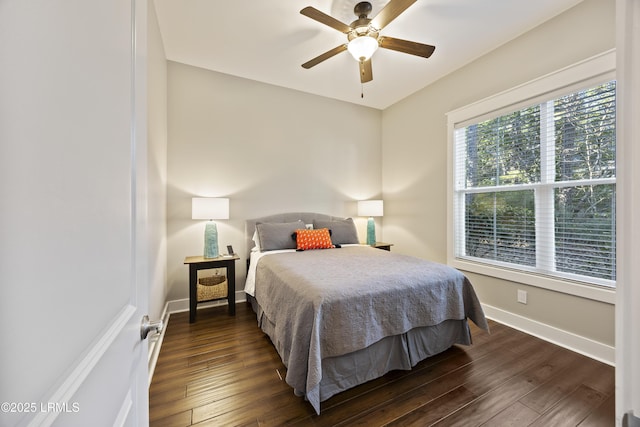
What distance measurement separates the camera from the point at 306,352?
5.03 feet

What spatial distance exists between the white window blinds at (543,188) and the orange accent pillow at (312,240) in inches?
65.0

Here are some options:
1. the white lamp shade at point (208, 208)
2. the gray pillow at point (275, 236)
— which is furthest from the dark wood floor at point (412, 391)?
the white lamp shade at point (208, 208)

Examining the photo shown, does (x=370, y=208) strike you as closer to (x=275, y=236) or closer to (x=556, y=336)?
(x=275, y=236)

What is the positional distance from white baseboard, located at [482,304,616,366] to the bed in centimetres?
84

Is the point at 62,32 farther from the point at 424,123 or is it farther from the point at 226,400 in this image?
the point at 424,123

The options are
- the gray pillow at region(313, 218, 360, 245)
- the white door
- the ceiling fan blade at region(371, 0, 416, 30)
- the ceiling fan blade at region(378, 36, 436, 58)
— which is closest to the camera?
the white door

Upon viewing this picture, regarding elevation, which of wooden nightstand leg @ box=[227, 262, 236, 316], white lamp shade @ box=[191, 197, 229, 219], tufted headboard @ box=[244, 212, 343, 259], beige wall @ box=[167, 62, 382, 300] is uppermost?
beige wall @ box=[167, 62, 382, 300]

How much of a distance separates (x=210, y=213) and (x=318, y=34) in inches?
86.4

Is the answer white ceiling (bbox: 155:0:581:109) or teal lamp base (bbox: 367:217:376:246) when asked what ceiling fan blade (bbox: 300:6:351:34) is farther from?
teal lamp base (bbox: 367:217:376:246)

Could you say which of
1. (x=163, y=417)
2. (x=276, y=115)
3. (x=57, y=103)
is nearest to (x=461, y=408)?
(x=163, y=417)

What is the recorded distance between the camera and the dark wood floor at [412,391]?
1.46 m

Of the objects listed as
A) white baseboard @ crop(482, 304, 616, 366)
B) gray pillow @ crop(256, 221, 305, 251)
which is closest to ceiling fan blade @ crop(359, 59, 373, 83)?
gray pillow @ crop(256, 221, 305, 251)

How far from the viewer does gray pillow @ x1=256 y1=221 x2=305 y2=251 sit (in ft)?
9.98

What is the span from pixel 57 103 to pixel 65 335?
0.33 metres
